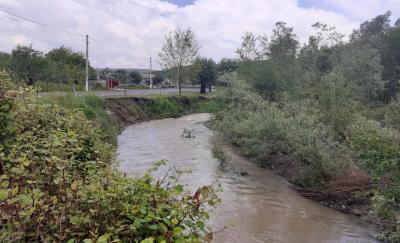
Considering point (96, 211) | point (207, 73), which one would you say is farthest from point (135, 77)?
point (96, 211)

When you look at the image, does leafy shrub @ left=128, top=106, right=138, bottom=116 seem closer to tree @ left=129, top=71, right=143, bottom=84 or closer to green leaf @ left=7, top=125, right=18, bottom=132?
green leaf @ left=7, top=125, right=18, bottom=132

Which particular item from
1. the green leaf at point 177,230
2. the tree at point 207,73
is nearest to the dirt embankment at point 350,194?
the green leaf at point 177,230

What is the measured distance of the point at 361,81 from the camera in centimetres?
2283

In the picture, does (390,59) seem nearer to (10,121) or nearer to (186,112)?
(186,112)

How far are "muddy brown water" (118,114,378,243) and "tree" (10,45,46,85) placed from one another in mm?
13626

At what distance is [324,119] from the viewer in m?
14.3

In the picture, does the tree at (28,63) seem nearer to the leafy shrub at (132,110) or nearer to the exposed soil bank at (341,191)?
the leafy shrub at (132,110)

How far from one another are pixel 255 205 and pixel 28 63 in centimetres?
2380

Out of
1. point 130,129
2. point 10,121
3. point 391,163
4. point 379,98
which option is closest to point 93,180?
point 10,121

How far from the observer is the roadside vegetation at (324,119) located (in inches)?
338

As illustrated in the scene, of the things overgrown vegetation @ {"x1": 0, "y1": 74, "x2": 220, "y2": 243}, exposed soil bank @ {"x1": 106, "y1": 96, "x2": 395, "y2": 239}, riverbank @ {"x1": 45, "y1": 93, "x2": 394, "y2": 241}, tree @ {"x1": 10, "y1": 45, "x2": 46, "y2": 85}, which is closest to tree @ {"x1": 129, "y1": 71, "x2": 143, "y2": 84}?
riverbank @ {"x1": 45, "y1": 93, "x2": 394, "y2": 241}

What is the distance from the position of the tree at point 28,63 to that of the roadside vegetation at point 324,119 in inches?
614

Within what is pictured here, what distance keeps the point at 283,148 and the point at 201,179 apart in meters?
4.32

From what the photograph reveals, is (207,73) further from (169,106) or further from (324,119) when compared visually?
(324,119)
